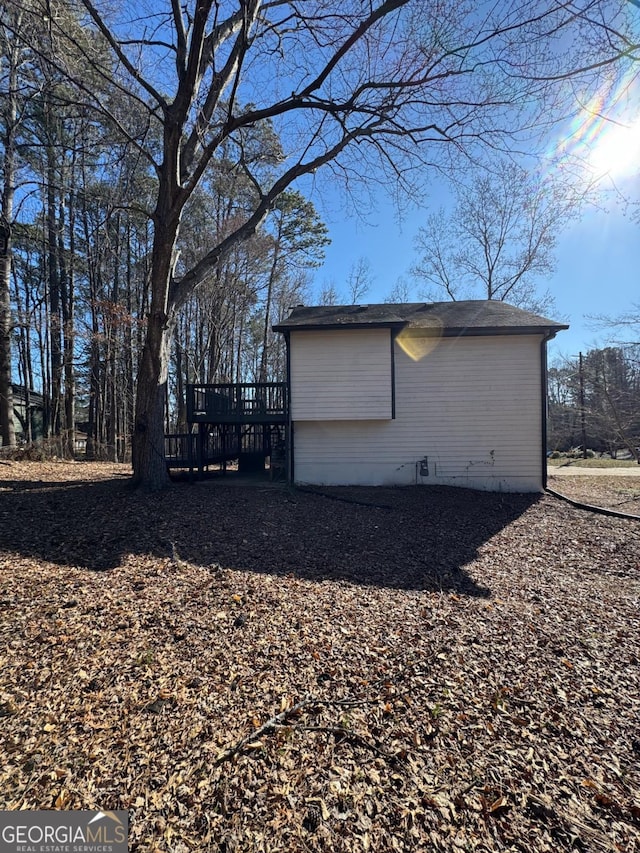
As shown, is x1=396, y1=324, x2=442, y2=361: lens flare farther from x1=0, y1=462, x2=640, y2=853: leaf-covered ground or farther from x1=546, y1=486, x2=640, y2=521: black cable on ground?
x1=0, y1=462, x2=640, y2=853: leaf-covered ground

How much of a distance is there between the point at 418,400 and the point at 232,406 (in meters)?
4.81

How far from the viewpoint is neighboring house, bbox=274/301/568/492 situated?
29.2 ft

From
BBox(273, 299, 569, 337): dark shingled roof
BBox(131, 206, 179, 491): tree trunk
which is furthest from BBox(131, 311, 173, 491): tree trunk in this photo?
BBox(273, 299, 569, 337): dark shingled roof

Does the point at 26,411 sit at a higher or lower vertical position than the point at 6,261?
lower

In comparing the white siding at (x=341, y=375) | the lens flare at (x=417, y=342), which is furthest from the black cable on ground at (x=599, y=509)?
the lens flare at (x=417, y=342)

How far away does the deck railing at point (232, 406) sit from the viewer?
9.52 m

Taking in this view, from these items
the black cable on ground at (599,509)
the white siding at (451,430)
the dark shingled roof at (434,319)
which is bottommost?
the black cable on ground at (599,509)

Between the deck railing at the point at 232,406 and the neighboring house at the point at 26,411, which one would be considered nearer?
the deck railing at the point at 232,406

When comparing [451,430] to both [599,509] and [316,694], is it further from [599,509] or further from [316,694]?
[316,694]

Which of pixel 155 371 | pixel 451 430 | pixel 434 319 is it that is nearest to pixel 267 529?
pixel 155 371

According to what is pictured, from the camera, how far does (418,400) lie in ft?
30.7

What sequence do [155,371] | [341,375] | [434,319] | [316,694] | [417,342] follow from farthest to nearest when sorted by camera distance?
[434,319] → [417,342] → [341,375] → [155,371] → [316,694]

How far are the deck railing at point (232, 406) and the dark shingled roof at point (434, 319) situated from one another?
1758 mm

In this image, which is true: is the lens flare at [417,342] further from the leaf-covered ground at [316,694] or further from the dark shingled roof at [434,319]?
the leaf-covered ground at [316,694]
